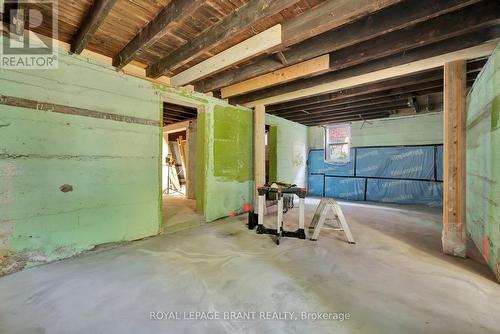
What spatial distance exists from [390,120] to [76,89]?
7.25 metres

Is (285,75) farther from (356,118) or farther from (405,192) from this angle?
(405,192)

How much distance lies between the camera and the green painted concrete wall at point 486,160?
199 cm

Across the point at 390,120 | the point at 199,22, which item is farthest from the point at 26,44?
the point at 390,120

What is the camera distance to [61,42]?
240 centimetres

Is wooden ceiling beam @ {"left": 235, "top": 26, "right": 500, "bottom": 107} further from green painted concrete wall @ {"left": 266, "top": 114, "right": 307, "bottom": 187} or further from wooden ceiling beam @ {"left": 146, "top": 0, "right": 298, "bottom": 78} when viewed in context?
green painted concrete wall @ {"left": 266, "top": 114, "right": 307, "bottom": 187}

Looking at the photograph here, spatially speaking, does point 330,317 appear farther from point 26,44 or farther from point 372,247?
point 26,44

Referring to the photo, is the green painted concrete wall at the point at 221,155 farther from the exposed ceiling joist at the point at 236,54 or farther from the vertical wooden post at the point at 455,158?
the vertical wooden post at the point at 455,158

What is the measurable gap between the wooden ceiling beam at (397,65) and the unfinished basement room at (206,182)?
18mm

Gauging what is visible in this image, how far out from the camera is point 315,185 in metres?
7.54

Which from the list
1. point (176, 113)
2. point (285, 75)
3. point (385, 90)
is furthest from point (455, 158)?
point (176, 113)

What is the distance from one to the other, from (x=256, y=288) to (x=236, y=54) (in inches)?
101

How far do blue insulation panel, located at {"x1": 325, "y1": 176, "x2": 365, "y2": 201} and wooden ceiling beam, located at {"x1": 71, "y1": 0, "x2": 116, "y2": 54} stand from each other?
6915 millimetres

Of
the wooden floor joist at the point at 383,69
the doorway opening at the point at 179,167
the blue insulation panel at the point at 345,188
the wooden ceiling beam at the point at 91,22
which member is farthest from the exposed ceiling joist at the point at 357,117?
the wooden ceiling beam at the point at 91,22

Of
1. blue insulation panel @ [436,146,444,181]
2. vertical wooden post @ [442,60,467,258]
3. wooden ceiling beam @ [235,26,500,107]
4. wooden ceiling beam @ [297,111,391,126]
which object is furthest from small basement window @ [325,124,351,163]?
vertical wooden post @ [442,60,467,258]
